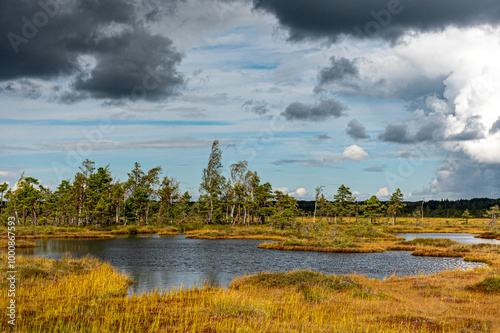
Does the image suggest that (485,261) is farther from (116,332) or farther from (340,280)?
(116,332)

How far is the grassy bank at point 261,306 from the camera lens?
51.3ft

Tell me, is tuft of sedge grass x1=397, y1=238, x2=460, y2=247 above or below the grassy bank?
below

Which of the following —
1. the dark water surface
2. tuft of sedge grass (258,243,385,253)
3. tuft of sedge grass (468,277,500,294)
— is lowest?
tuft of sedge grass (258,243,385,253)

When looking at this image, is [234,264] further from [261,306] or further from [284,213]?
[284,213]

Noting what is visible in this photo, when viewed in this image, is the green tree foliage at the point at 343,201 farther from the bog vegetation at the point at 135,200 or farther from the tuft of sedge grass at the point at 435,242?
the tuft of sedge grass at the point at 435,242

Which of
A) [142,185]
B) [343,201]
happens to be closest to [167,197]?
[142,185]

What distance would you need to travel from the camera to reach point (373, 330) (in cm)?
1562

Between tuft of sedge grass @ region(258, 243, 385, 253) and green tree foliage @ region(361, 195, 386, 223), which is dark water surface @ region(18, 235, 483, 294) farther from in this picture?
green tree foliage @ region(361, 195, 386, 223)

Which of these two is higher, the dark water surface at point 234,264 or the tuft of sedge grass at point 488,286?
the tuft of sedge grass at point 488,286

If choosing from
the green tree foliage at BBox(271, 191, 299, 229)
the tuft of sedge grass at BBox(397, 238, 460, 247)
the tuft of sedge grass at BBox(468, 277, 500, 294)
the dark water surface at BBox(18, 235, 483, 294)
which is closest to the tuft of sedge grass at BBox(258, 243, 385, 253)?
the dark water surface at BBox(18, 235, 483, 294)

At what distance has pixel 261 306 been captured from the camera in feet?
62.0

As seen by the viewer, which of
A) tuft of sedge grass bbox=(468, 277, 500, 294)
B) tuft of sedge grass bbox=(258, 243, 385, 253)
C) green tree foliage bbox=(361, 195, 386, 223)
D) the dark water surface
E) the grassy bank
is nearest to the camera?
the grassy bank

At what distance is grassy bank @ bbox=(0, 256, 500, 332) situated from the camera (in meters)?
15.6

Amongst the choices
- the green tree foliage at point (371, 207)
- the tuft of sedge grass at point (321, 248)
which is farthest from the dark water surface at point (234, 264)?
the green tree foliage at point (371, 207)
